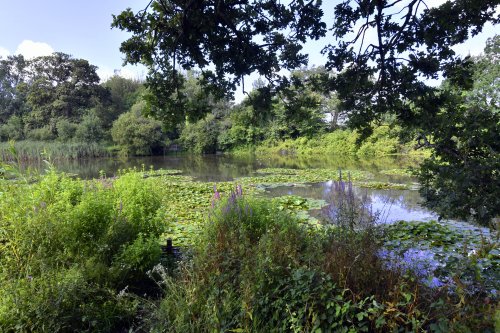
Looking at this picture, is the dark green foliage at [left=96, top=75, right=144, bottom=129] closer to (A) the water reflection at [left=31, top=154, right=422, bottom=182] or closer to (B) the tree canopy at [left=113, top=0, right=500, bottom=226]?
(A) the water reflection at [left=31, top=154, right=422, bottom=182]

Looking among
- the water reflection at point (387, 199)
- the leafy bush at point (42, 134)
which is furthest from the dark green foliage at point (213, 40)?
the leafy bush at point (42, 134)

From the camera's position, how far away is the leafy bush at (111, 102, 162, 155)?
26844 millimetres

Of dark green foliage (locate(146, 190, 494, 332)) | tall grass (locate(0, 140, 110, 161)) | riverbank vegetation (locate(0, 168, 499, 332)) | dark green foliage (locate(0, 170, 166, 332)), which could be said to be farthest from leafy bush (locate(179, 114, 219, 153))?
dark green foliage (locate(146, 190, 494, 332))

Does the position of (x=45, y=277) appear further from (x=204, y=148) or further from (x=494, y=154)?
(x=204, y=148)

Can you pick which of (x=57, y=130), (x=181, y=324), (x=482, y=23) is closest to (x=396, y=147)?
(x=482, y=23)

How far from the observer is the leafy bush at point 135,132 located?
88.1 ft

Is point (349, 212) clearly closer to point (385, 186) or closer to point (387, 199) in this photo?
point (387, 199)

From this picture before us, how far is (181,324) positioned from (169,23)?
2680 millimetres

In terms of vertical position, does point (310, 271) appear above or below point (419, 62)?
below

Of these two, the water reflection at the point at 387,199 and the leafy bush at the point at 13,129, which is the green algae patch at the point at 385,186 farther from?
the leafy bush at the point at 13,129

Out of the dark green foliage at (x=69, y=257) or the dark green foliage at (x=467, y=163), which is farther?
the dark green foliage at (x=69, y=257)

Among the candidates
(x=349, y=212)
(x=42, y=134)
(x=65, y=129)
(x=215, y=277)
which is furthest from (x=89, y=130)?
(x=215, y=277)

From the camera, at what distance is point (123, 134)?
27.1 metres

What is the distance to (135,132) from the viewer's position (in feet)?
88.2
